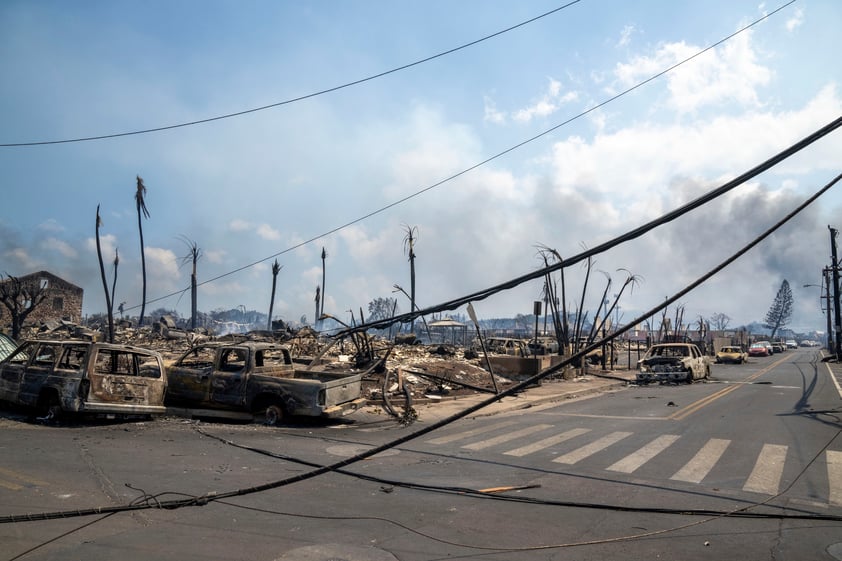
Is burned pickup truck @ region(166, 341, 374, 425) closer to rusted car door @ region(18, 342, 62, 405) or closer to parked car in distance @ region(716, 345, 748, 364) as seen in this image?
rusted car door @ region(18, 342, 62, 405)

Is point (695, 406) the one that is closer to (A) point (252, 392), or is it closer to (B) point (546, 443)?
(B) point (546, 443)

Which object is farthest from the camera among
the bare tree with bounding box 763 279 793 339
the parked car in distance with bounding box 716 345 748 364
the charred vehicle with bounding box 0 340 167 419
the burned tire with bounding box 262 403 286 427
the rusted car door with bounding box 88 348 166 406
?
the bare tree with bounding box 763 279 793 339

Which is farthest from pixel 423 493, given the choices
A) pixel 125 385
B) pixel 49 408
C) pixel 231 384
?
pixel 49 408

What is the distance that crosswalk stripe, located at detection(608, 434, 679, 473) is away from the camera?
827cm

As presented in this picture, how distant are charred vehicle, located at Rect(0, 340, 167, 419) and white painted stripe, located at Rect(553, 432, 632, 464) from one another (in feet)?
26.3

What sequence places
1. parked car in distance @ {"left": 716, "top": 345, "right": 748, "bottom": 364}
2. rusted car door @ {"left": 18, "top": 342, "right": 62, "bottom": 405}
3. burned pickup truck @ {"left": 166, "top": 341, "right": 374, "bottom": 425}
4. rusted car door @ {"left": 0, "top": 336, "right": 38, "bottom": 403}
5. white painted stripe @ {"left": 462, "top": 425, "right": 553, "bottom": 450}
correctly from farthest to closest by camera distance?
parked car in distance @ {"left": 716, "top": 345, "right": 748, "bottom": 364} → burned pickup truck @ {"left": 166, "top": 341, "right": 374, "bottom": 425} → rusted car door @ {"left": 0, "top": 336, "right": 38, "bottom": 403} → rusted car door @ {"left": 18, "top": 342, "right": 62, "bottom": 405} → white painted stripe @ {"left": 462, "top": 425, "right": 553, "bottom": 450}

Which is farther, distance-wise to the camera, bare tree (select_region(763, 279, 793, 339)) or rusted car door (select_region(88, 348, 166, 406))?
bare tree (select_region(763, 279, 793, 339))

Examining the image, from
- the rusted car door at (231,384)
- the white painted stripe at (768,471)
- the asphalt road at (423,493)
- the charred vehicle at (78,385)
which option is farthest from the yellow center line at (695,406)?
the charred vehicle at (78,385)

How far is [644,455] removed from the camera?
9.12 meters

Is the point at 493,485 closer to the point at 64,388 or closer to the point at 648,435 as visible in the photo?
the point at 648,435

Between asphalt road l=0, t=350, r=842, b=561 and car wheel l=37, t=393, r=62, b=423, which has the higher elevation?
car wheel l=37, t=393, r=62, b=423

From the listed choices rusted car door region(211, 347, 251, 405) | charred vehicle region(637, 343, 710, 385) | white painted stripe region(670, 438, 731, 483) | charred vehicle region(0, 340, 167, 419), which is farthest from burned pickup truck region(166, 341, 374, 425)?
charred vehicle region(637, 343, 710, 385)

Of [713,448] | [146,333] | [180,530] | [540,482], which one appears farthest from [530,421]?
[146,333]

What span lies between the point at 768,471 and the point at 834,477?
76 centimetres
